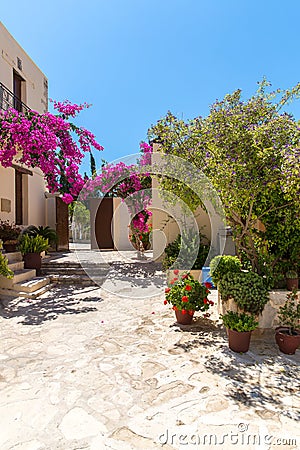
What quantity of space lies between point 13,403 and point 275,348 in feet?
11.6

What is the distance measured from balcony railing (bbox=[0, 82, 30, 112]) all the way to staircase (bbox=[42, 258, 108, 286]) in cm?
529

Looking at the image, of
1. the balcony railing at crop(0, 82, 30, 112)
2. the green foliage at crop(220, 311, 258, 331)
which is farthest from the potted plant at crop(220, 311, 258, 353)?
the balcony railing at crop(0, 82, 30, 112)

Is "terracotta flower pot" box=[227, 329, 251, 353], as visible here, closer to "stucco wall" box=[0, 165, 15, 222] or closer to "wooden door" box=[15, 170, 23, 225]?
"stucco wall" box=[0, 165, 15, 222]

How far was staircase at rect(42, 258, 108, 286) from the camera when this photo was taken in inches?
363

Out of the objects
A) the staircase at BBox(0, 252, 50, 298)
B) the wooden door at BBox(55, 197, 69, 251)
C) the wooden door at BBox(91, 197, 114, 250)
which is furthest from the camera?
the wooden door at BBox(91, 197, 114, 250)

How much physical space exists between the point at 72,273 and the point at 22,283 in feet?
6.39

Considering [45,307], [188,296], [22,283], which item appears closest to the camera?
[188,296]

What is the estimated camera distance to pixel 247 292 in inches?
189

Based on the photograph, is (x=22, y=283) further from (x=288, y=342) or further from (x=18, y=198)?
(x=288, y=342)

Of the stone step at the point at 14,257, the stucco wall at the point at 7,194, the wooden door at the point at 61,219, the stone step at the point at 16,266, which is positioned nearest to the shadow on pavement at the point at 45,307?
the stone step at the point at 16,266

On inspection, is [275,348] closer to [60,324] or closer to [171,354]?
[171,354]

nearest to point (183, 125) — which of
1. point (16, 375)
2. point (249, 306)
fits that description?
point (249, 306)

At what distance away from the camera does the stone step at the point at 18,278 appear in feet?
25.4

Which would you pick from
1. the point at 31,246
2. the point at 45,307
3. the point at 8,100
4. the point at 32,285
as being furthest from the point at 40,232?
the point at 45,307
